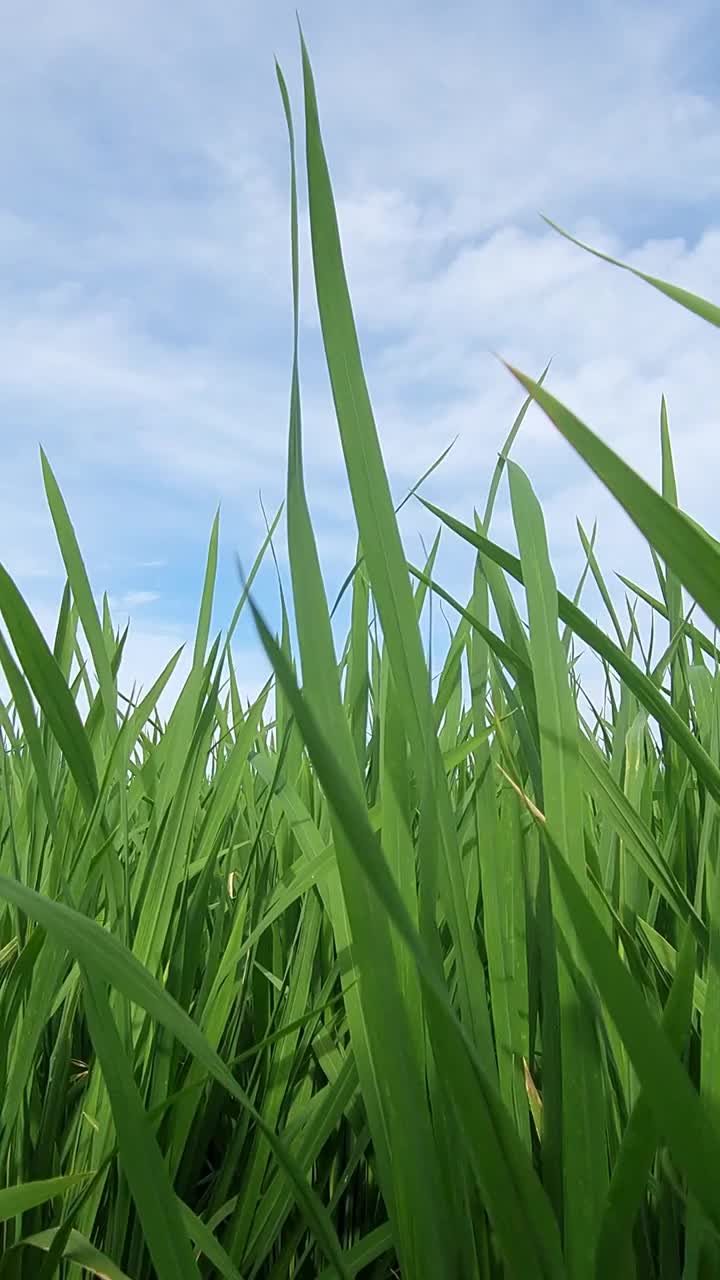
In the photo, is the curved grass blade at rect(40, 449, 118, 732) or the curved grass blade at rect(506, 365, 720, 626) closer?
the curved grass blade at rect(506, 365, 720, 626)

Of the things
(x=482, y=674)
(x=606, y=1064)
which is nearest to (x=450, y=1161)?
(x=606, y=1064)

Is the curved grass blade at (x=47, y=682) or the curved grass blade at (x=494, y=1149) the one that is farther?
the curved grass blade at (x=47, y=682)

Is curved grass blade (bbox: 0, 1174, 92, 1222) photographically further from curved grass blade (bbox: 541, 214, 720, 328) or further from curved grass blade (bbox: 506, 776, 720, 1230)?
curved grass blade (bbox: 541, 214, 720, 328)

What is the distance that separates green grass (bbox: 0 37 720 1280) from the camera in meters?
0.31

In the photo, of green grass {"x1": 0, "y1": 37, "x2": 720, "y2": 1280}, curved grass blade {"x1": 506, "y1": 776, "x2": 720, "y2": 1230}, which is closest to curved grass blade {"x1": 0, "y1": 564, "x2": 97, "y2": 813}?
green grass {"x1": 0, "y1": 37, "x2": 720, "y2": 1280}

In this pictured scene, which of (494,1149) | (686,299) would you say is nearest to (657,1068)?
(494,1149)

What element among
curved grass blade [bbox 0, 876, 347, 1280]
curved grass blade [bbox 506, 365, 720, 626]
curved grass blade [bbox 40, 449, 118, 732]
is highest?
curved grass blade [bbox 40, 449, 118, 732]

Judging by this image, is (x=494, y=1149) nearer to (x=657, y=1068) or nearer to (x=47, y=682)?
(x=657, y=1068)

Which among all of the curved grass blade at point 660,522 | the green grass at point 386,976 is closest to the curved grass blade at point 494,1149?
the green grass at point 386,976

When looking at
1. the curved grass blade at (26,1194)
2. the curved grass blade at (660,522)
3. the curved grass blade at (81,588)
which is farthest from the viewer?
the curved grass blade at (81,588)

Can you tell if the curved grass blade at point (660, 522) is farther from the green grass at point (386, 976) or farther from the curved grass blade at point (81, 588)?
the curved grass blade at point (81, 588)

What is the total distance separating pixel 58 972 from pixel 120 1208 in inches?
4.7

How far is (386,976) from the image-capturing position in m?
0.33

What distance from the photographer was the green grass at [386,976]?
0.31 meters
